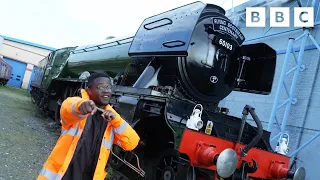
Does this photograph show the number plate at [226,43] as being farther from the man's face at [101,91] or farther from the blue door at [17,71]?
the blue door at [17,71]

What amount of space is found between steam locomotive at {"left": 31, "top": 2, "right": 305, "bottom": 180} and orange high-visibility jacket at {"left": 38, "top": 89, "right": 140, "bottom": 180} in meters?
0.97

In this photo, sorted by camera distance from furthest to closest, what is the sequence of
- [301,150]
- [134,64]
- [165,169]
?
[301,150] < [134,64] < [165,169]

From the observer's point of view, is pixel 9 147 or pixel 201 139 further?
pixel 9 147

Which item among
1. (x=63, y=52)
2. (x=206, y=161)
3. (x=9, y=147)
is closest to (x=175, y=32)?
(x=206, y=161)

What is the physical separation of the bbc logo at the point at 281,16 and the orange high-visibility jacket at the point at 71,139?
18.9 feet

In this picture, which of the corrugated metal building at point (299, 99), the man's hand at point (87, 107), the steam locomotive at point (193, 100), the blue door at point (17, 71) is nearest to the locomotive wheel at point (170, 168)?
the steam locomotive at point (193, 100)

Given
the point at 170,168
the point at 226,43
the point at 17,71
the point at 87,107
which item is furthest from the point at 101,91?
the point at 17,71

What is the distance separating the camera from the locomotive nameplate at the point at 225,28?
423cm

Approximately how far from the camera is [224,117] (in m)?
4.16

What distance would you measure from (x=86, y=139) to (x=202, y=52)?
7.94 feet

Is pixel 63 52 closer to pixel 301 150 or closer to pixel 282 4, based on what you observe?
pixel 282 4

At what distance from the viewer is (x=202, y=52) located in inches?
163

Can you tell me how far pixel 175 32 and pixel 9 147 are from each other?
3.75 m

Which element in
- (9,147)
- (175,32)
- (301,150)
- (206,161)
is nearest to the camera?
(206,161)
